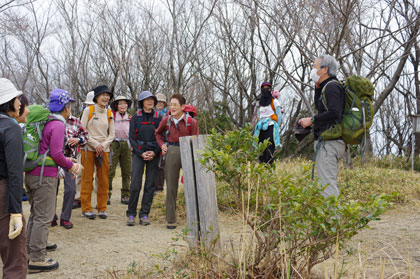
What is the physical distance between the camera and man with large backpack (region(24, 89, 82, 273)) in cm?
379

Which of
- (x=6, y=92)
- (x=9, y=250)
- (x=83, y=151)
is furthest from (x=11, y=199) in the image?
(x=83, y=151)

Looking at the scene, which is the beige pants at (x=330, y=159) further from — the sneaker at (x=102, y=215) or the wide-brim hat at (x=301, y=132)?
the sneaker at (x=102, y=215)

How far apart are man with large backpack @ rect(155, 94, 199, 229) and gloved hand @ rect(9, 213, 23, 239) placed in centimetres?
294

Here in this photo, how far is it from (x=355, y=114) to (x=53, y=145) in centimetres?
333

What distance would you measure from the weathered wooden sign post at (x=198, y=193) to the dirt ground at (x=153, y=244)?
282 millimetres

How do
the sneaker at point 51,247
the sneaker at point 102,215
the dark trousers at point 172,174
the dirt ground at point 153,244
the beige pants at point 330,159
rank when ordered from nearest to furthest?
the dirt ground at point 153,244 → the beige pants at point 330,159 → the sneaker at point 51,247 → the dark trousers at point 172,174 → the sneaker at point 102,215

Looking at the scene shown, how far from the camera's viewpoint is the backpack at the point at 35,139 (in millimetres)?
3760

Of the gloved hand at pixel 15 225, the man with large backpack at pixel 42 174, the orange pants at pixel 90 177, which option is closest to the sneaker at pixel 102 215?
the orange pants at pixel 90 177

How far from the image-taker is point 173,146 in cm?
559

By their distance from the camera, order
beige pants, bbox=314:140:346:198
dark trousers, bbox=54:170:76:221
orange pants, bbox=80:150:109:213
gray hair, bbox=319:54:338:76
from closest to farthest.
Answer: beige pants, bbox=314:140:346:198 < gray hair, bbox=319:54:338:76 < dark trousers, bbox=54:170:76:221 < orange pants, bbox=80:150:109:213

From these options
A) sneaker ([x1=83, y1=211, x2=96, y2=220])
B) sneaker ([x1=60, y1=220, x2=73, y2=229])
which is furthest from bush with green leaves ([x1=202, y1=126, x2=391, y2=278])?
sneaker ([x1=83, y1=211, x2=96, y2=220])

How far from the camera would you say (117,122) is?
745 centimetres

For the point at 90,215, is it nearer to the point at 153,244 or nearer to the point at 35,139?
the point at 153,244

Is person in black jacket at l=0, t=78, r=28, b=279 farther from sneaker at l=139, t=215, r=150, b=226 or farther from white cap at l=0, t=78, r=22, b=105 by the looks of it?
sneaker at l=139, t=215, r=150, b=226
